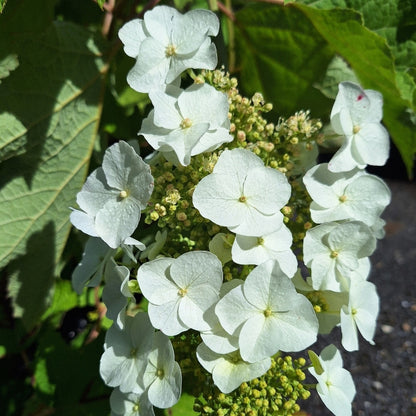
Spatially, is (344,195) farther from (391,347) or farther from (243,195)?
(391,347)

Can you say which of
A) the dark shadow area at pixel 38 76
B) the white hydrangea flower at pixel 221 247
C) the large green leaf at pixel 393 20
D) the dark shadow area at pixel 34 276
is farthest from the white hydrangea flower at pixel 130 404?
the large green leaf at pixel 393 20

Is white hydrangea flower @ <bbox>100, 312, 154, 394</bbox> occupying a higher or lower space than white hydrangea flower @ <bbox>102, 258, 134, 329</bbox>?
lower

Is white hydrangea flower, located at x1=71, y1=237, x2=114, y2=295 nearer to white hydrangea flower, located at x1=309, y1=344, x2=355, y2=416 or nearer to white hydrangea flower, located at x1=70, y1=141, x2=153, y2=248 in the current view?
white hydrangea flower, located at x1=70, y1=141, x2=153, y2=248

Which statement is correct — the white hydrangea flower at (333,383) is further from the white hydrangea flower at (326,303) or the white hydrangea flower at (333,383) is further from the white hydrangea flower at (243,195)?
the white hydrangea flower at (243,195)

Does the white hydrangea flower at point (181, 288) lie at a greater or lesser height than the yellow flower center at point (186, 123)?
lesser

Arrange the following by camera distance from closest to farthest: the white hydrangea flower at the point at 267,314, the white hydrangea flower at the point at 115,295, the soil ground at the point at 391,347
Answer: the white hydrangea flower at the point at 267,314 < the white hydrangea flower at the point at 115,295 < the soil ground at the point at 391,347

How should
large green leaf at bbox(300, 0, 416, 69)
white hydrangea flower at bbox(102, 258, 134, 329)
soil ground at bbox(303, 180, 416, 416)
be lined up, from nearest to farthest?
white hydrangea flower at bbox(102, 258, 134, 329), large green leaf at bbox(300, 0, 416, 69), soil ground at bbox(303, 180, 416, 416)

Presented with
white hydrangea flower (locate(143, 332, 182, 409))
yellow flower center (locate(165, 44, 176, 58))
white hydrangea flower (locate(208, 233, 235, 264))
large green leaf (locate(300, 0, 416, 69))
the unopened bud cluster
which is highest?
yellow flower center (locate(165, 44, 176, 58))

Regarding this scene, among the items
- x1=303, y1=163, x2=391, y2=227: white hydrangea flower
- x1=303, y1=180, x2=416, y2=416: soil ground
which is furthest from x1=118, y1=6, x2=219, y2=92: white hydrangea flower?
x1=303, y1=180, x2=416, y2=416: soil ground
